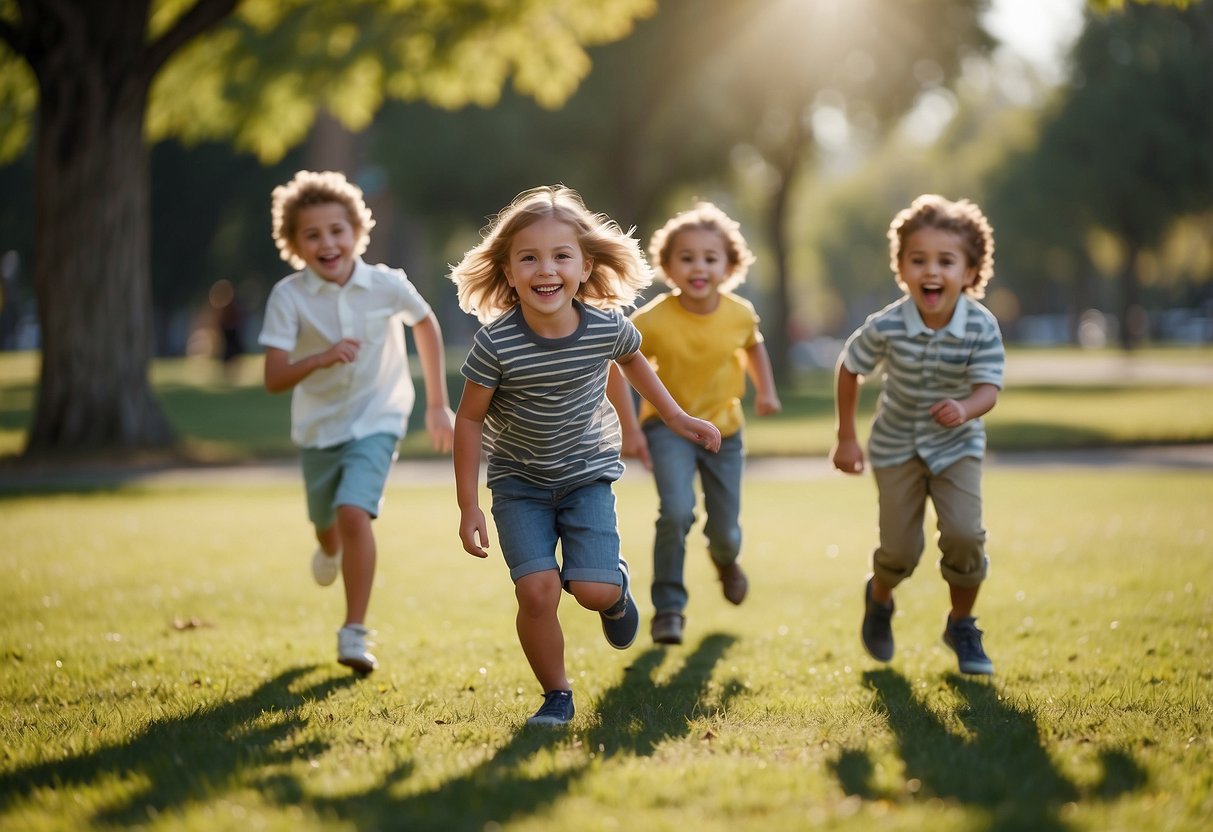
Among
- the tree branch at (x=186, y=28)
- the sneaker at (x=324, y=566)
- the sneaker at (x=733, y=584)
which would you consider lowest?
the sneaker at (x=733, y=584)

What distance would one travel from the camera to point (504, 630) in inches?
273

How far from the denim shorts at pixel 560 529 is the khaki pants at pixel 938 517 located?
→ 4.53 ft

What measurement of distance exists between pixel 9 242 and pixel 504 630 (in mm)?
46257

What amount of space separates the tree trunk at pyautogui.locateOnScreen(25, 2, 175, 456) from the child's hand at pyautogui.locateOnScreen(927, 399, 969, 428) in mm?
12339

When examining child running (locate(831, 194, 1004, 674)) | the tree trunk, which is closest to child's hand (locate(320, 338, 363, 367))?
child running (locate(831, 194, 1004, 674))

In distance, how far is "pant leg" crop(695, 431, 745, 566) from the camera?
6.86 m

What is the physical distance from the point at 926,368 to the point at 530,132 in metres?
29.1

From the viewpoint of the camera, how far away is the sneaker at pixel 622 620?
5340 mm

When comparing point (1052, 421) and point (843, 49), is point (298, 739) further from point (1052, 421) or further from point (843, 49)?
point (843, 49)

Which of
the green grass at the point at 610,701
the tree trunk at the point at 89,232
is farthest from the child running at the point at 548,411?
the tree trunk at the point at 89,232

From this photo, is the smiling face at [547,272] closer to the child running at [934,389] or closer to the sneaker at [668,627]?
the child running at [934,389]

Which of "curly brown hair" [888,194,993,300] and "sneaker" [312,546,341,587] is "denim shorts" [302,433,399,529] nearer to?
"sneaker" [312,546,341,587]

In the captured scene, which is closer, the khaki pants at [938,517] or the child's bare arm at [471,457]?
the child's bare arm at [471,457]

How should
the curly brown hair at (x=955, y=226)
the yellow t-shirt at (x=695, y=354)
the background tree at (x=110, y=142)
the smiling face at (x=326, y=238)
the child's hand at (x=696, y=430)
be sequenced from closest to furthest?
1. the child's hand at (x=696, y=430)
2. the curly brown hair at (x=955, y=226)
3. the smiling face at (x=326, y=238)
4. the yellow t-shirt at (x=695, y=354)
5. the background tree at (x=110, y=142)
